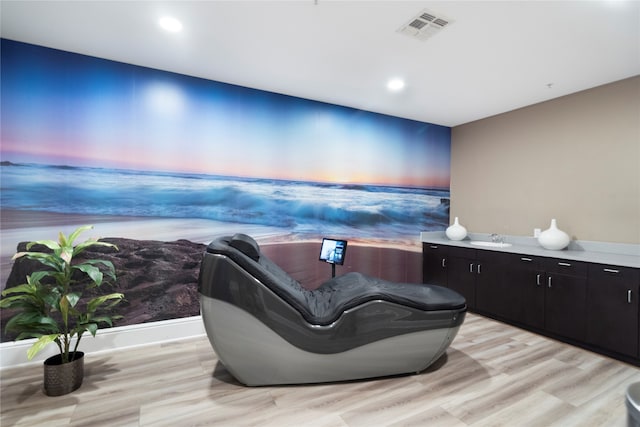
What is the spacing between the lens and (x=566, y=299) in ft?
9.11

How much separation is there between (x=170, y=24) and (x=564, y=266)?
3920 mm

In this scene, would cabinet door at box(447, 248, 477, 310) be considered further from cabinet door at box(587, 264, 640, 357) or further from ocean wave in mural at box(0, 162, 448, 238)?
cabinet door at box(587, 264, 640, 357)

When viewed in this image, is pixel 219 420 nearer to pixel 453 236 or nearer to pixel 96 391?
pixel 96 391

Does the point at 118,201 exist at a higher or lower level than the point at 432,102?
lower

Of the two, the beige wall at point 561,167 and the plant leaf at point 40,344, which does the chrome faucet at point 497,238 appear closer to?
the beige wall at point 561,167

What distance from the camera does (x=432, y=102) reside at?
11.8ft

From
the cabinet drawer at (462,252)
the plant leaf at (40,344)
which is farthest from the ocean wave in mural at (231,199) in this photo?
the plant leaf at (40,344)

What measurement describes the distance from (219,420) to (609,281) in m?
3.17

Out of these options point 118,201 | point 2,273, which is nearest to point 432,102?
point 118,201

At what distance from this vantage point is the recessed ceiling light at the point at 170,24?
6.90 feet

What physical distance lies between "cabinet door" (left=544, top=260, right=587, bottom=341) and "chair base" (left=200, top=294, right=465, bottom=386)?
1.38 metres

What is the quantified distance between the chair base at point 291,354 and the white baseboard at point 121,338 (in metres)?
1.11

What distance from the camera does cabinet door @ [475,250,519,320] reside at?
3.22 m

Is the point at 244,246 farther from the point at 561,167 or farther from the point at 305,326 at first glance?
the point at 561,167
